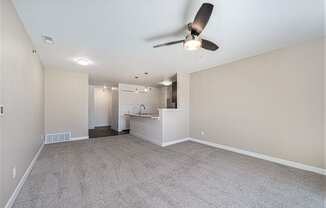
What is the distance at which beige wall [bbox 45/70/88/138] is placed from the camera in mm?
4664

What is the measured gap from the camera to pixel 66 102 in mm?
4926

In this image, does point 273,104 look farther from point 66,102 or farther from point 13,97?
point 66,102

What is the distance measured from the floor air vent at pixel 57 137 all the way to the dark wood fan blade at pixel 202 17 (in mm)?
5209

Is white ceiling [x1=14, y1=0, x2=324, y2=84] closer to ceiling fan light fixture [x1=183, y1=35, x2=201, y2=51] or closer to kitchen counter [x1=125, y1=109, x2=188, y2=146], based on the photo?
ceiling fan light fixture [x1=183, y1=35, x2=201, y2=51]

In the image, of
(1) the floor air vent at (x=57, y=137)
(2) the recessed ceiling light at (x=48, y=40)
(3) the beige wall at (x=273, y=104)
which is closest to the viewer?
(2) the recessed ceiling light at (x=48, y=40)

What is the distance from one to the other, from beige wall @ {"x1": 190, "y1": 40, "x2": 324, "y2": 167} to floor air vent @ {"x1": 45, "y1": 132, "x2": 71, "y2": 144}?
4.79 metres

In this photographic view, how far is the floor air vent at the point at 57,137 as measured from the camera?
4.63 m

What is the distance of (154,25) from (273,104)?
305 centimetres

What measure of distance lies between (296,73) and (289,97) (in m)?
0.49

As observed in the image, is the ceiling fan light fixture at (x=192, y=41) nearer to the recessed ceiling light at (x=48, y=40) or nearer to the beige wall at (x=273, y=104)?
the beige wall at (x=273, y=104)

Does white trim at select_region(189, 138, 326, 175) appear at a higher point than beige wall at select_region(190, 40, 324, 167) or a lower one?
lower

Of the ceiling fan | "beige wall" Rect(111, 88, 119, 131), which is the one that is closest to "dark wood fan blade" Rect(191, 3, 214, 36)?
the ceiling fan

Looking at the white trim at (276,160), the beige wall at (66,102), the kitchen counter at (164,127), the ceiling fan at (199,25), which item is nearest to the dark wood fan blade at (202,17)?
the ceiling fan at (199,25)

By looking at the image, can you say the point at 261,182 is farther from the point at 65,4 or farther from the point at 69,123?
the point at 69,123
